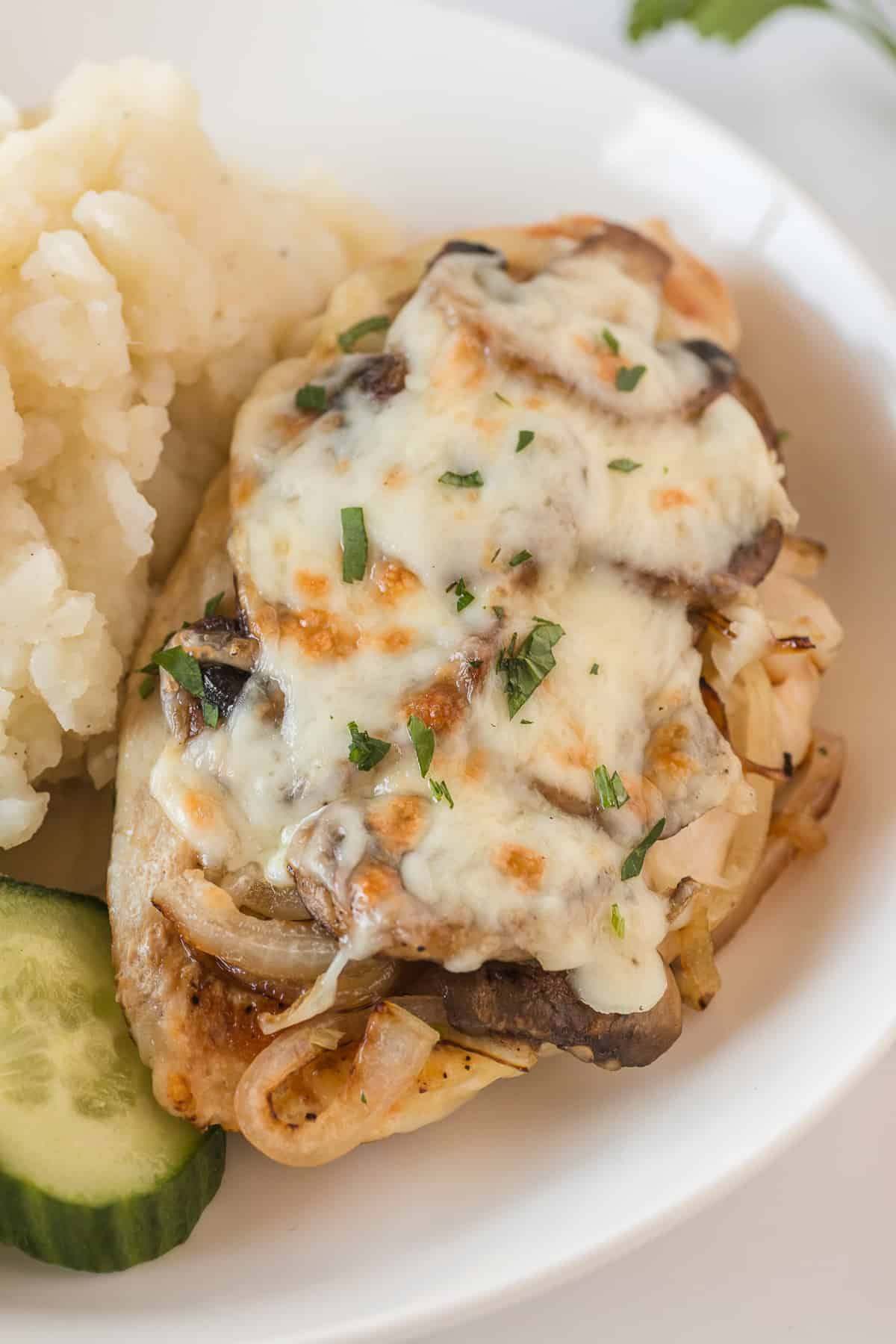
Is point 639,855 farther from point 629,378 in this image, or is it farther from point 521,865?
point 629,378

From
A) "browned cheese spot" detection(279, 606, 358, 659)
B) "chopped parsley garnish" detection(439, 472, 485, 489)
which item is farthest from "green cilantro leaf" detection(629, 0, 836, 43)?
"browned cheese spot" detection(279, 606, 358, 659)

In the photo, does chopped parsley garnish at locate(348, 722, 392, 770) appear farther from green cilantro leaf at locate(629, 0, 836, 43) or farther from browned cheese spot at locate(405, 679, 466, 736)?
green cilantro leaf at locate(629, 0, 836, 43)

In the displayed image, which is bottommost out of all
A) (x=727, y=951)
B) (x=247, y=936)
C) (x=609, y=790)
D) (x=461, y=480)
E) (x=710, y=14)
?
(x=247, y=936)

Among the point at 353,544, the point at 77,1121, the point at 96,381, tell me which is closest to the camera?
the point at 77,1121

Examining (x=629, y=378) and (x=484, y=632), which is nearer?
(x=484, y=632)

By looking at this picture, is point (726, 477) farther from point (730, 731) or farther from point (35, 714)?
point (35, 714)

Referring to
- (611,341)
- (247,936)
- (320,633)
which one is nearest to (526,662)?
(320,633)

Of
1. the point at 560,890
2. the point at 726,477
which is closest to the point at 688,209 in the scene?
the point at 726,477
